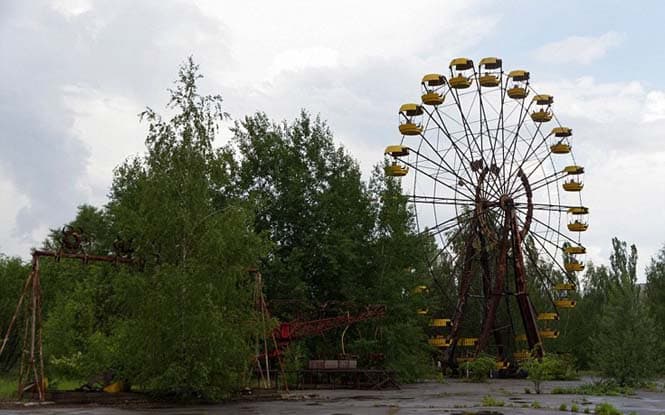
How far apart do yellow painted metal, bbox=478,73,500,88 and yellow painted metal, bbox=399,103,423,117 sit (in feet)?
12.6

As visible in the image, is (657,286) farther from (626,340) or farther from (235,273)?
(235,273)

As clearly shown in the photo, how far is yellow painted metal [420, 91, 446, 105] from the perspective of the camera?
1721 inches

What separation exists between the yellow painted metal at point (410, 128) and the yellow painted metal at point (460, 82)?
3.09 m

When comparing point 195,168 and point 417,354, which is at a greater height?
point 195,168

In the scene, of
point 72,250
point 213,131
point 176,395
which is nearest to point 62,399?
point 176,395

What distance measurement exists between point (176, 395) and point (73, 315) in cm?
1023

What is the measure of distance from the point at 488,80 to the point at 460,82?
187 centimetres

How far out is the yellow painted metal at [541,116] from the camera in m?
45.1

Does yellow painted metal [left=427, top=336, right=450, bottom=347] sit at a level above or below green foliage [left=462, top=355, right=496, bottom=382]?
above

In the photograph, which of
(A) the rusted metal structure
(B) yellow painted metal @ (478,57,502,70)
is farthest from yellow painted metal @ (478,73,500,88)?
(A) the rusted metal structure

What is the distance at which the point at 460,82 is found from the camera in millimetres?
43531

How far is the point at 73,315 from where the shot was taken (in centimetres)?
3019

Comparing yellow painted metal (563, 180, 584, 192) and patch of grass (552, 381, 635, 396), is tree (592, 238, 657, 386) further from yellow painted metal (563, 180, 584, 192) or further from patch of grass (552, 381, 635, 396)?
yellow painted metal (563, 180, 584, 192)

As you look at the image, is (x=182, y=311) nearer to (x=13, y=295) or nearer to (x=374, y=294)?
(x=374, y=294)
